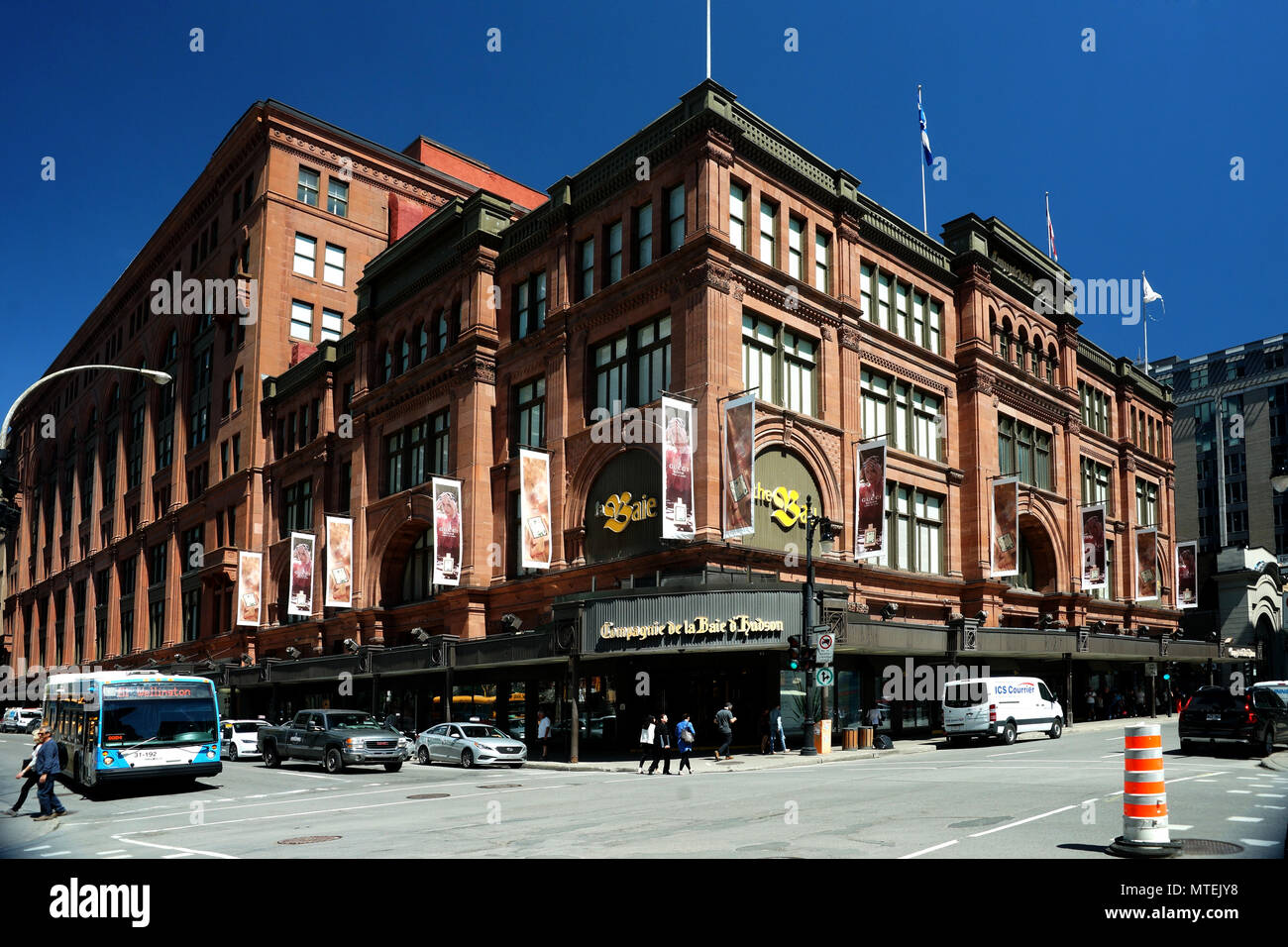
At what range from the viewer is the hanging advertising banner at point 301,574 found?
178ft

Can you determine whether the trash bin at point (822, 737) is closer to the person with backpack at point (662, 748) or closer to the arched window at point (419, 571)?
the person with backpack at point (662, 748)

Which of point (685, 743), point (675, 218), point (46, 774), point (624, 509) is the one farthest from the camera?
point (675, 218)

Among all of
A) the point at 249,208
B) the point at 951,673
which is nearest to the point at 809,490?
the point at 951,673

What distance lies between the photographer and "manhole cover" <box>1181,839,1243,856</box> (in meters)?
11.2

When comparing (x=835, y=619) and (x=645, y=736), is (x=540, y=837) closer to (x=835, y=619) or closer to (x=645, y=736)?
(x=645, y=736)

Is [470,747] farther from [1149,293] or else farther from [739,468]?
[1149,293]

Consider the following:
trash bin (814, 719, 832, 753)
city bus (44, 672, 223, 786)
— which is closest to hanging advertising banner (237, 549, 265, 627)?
city bus (44, 672, 223, 786)

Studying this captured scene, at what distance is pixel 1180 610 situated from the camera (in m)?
68.2

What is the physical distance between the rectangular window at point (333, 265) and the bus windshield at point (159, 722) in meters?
48.4

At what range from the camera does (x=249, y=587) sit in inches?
2430

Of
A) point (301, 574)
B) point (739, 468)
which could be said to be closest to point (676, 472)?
point (739, 468)

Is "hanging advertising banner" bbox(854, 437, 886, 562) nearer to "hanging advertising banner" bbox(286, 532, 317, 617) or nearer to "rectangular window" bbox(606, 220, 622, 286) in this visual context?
"rectangular window" bbox(606, 220, 622, 286)

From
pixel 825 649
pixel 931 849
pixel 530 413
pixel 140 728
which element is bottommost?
pixel 140 728

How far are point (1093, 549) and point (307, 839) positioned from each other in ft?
160
